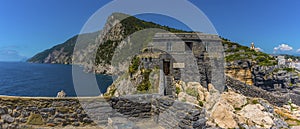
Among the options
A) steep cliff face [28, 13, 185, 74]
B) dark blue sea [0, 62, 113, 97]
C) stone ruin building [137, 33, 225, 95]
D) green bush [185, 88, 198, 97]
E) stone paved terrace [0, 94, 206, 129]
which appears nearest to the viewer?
stone paved terrace [0, 94, 206, 129]

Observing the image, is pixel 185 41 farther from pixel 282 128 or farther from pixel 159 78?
pixel 282 128

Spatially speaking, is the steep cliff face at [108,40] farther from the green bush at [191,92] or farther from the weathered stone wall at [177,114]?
the weathered stone wall at [177,114]

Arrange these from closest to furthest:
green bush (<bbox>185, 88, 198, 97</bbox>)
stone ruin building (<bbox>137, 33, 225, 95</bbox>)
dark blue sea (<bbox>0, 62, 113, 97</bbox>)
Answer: green bush (<bbox>185, 88, 198, 97</bbox>) → stone ruin building (<bbox>137, 33, 225, 95</bbox>) → dark blue sea (<bbox>0, 62, 113, 97</bbox>)

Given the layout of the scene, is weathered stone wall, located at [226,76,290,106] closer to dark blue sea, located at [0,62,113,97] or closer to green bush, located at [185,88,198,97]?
green bush, located at [185,88,198,97]

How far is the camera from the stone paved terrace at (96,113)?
5.87 m

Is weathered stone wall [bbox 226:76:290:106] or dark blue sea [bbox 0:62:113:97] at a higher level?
weathered stone wall [bbox 226:76:290:106]

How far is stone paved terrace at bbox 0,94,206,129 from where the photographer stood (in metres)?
5.87

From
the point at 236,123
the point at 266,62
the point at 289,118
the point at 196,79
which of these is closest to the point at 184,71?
the point at 196,79

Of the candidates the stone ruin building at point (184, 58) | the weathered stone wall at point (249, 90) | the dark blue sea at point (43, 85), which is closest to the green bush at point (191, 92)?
the stone ruin building at point (184, 58)

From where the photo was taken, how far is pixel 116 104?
7.01 m

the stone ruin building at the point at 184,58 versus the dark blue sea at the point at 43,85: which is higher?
the stone ruin building at the point at 184,58

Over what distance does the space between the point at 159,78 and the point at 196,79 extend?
10.2 feet

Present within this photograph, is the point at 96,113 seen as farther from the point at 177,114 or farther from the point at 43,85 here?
the point at 43,85

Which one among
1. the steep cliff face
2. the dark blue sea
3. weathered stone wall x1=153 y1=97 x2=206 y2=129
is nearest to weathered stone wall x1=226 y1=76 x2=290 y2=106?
weathered stone wall x1=153 y1=97 x2=206 y2=129
